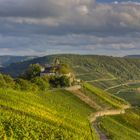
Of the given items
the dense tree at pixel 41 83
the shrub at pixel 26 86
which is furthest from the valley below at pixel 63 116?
the dense tree at pixel 41 83

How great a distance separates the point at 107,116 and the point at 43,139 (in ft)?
233

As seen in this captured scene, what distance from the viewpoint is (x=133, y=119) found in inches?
5236

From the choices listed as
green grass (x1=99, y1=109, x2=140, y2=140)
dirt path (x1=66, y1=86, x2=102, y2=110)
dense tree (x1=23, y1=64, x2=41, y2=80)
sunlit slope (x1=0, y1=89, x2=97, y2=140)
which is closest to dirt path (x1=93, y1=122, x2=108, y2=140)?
green grass (x1=99, y1=109, x2=140, y2=140)

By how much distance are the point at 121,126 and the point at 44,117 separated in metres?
40.6

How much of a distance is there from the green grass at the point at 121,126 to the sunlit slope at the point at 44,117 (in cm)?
473

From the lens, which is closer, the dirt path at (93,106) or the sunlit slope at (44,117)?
the sunlit slope at (44,117)

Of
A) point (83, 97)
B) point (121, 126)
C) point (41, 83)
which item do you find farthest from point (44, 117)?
point (41, 83)

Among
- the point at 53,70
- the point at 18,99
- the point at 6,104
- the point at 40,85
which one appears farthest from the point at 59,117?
the point at 53,70

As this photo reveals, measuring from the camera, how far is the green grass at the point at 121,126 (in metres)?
101

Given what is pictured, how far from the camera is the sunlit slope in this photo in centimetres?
5747

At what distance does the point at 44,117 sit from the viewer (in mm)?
81562

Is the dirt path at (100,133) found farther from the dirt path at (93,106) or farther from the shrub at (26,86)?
the shrub at (26,86)

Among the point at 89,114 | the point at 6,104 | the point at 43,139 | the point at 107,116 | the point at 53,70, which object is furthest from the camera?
the point at 53,70

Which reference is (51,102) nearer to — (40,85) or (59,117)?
(59,117)
